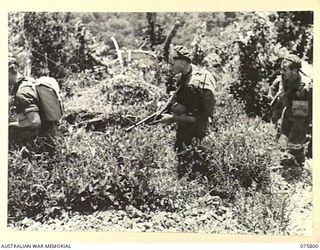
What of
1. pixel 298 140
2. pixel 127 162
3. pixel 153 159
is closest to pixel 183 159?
pixel 153 159

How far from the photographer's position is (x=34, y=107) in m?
2.62

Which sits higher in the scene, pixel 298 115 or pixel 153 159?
pixel 298 115

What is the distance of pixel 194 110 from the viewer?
8.56ft

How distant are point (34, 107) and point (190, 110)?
715 millimetres

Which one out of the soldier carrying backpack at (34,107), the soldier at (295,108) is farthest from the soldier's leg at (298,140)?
the soldier carrying backpack at (34,107)

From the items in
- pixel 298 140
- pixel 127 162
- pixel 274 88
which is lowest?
pixel 127 162

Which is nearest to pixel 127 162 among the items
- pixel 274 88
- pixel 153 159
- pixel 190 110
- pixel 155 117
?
pixel 153 159

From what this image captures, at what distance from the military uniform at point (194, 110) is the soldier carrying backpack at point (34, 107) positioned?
57 centimetres

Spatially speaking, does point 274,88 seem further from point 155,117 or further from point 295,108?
point 155,117

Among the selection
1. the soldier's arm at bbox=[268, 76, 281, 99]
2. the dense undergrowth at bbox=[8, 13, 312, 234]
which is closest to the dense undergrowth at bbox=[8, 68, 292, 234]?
the dense undergrowth at bbox=[8, 13, 312, 234]

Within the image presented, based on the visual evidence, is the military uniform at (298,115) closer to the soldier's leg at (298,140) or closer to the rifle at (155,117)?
the soldier's leg at (298,140)

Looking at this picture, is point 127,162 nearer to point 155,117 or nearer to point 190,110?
point 155,117

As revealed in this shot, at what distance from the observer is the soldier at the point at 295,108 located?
258 cm
